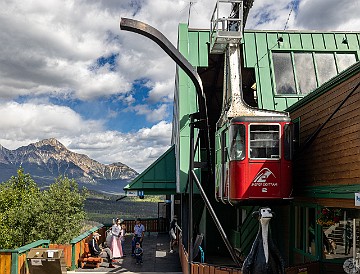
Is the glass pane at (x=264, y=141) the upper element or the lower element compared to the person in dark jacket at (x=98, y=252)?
upper

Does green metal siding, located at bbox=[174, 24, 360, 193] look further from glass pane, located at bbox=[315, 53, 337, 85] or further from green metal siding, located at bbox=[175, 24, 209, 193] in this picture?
glass pane, located at bbox=[315, 53, 337, 85]

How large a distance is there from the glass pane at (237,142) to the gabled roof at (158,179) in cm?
1036

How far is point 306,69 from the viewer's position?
63.8 feet

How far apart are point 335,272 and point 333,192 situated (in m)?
2.13

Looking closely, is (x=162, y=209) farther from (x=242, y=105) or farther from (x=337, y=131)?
(x=337, y=131)

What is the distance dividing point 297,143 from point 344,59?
26.2 feet

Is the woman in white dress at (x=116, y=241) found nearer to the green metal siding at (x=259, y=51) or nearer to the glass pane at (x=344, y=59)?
the green metal siding at (x=259, y=51)

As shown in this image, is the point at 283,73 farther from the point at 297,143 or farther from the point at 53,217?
the point at 53,217

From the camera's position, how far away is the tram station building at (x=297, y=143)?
1091 cm

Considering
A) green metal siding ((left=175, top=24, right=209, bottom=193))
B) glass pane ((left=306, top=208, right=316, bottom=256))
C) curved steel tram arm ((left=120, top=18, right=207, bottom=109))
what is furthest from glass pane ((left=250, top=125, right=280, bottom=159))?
green metal siding ((left=175, top=24, right=209, bottom=193))

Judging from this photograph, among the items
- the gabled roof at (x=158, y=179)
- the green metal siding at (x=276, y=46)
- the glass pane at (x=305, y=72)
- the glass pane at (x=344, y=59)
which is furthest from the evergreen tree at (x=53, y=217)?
the glass pane at (x=344, y=59)

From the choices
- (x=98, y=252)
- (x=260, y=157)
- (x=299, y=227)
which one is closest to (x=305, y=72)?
(x=299, y=227)

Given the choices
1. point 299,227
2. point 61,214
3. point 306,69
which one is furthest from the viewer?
point 61,214

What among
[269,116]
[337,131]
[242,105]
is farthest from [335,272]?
[242,105]
